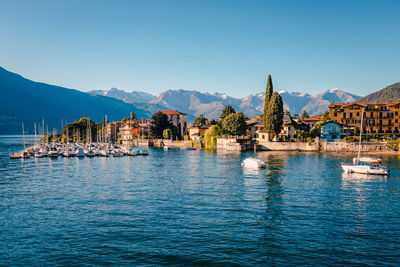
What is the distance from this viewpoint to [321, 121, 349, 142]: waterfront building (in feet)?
468

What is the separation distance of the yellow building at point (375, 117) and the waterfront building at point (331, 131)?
23.6 ft

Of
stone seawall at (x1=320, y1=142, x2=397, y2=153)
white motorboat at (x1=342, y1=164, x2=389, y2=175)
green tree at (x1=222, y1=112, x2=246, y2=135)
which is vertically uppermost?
green tree at (x1=222, y1=112, x2=246, y2=135)

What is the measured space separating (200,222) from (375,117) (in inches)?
5418

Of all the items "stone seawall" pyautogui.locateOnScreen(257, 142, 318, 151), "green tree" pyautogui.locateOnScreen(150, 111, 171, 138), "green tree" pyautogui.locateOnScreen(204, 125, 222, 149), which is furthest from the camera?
"green tree" pyautogui.locateOnScreen(150, 111, 171, 138)

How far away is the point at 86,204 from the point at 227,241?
21.2 meters

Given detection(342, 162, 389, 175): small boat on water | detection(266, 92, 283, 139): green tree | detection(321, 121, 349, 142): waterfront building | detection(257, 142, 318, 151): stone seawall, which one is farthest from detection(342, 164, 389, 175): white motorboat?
detection(321, 121, 349, 142): waterfront building

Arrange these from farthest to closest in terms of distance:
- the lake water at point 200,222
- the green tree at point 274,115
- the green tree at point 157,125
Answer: the green tree at point 157,125, the green tree at point 274,115, the lake water at point 200,222

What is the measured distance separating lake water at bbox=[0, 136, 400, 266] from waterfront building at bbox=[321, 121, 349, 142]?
8974 cm

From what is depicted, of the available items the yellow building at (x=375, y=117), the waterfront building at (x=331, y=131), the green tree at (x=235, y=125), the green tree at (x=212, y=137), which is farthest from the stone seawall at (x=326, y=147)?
the green tree at (x=212, y=137)

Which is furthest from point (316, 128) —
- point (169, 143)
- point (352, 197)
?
point (352, 197)

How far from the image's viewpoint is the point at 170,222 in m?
32.2

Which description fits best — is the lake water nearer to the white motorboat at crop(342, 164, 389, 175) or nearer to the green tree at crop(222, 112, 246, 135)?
the white motorboat at crop(342, 164, 389, 175)

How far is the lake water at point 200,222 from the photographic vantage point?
79.7ft

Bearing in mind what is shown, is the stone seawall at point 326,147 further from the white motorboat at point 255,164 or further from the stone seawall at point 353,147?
the white motorboat at point 255,164
